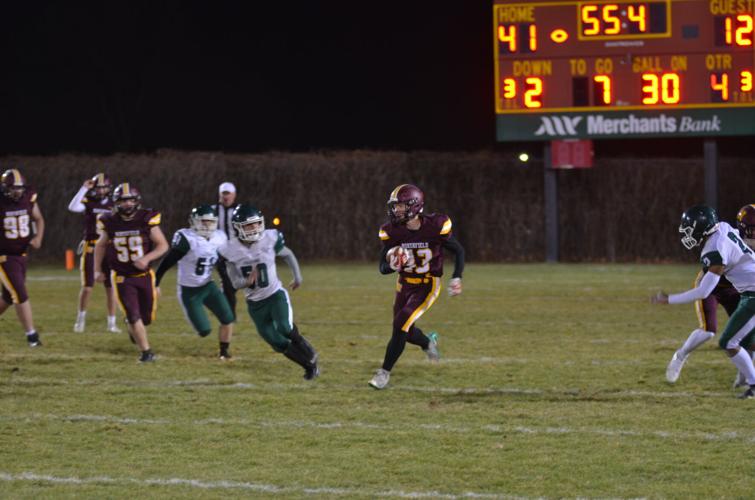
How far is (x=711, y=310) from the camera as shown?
8445 millimetres

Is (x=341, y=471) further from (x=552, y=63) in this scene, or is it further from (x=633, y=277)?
(x=552, y=63)

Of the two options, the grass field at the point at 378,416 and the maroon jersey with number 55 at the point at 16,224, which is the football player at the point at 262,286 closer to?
the grass field at the point at 378,416

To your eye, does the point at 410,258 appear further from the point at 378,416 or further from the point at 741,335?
the point at 741,335

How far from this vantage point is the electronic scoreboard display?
18391mm

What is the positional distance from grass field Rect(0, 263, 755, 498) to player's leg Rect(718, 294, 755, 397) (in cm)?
23

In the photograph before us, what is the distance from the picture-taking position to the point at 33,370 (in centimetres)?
928

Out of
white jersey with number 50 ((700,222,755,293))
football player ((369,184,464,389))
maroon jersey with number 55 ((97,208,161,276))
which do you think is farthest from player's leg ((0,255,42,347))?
white jersey with number 50 ((700,222,755,293))

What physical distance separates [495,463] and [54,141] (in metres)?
39.1

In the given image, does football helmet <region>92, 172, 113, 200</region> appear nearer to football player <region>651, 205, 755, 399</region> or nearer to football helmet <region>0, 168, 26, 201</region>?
football helmet <region>0, 168, 26, 201</region>

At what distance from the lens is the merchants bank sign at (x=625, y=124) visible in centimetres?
1897

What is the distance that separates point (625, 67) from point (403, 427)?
1284 cm

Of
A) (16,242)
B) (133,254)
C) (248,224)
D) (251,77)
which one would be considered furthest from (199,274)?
(251,77)

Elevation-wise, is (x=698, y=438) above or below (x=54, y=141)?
below

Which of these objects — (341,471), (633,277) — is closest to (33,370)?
(341,471)
